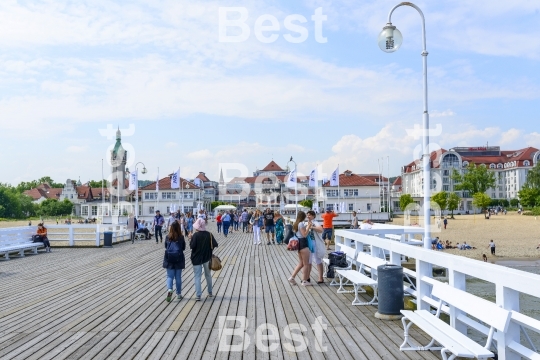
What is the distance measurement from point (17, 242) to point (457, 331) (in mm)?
19803

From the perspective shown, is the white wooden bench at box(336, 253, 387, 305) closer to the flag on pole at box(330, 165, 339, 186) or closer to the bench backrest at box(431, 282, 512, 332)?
the bench backrest at box(431, 282, 512, 332)

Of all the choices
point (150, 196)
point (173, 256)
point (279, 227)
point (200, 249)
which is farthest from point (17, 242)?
point (150, 196)

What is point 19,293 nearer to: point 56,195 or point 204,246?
point 204,246

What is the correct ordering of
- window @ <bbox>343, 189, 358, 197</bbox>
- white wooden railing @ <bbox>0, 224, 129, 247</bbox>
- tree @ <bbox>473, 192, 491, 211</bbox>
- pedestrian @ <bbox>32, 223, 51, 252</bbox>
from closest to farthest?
1. white wooden railing @ <bbox>0, 224, 129, 247</bbox>
2. pedestrian @ <bbox>32, 223, 51, 252</bbox>
3. tree @ <bbox>473, 192, 491, 211</bbox>
4. window @ <bbox>343, 189, 358, 197</bbox>

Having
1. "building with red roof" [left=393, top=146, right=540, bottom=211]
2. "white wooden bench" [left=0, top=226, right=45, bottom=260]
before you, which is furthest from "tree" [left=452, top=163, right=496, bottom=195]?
"white wooden bench" [left=0, top=226, right=45, bottom=260]

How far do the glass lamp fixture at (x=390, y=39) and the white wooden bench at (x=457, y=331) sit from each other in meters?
6.09

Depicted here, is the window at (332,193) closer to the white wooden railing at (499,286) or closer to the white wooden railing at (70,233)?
the white wooden railing at (70,233)

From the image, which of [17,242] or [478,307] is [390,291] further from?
[17,242]

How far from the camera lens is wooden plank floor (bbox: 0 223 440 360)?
6.30 metres

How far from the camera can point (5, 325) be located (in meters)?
8.02

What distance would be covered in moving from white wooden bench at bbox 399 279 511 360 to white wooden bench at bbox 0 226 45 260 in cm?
1722

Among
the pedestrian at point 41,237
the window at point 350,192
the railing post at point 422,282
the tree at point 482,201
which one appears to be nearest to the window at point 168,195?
the window at point 350,192

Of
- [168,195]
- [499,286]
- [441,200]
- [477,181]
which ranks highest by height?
[477,181]

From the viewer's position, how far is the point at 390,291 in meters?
7.81
